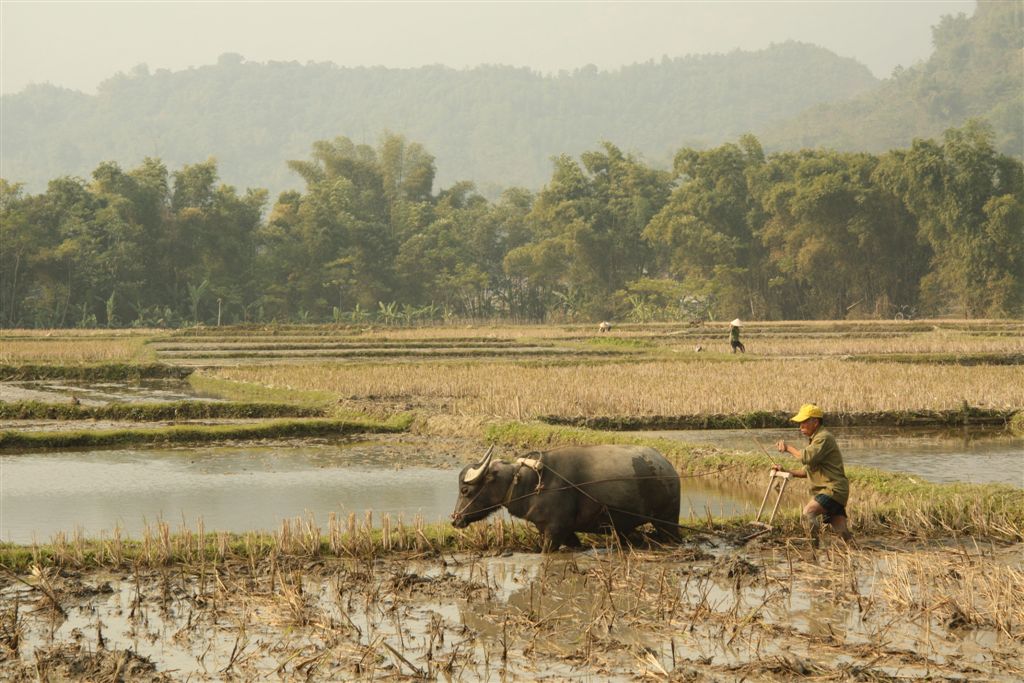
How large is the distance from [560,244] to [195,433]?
156ft

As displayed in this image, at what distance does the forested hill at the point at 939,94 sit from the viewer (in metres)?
120

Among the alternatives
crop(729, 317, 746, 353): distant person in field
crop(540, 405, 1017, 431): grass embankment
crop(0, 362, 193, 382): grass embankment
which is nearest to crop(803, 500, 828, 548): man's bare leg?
crop(540, 405, 1017, 431): grass embankment

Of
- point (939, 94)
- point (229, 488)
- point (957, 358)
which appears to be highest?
point (939, 94)

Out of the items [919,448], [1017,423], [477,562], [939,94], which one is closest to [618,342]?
[1017,423]

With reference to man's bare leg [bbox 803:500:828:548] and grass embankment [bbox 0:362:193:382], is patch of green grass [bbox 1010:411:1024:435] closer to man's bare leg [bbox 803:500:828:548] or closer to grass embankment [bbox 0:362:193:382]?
man's bare leg [bbox 803:500:828:548]

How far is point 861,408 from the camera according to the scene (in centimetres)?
1602

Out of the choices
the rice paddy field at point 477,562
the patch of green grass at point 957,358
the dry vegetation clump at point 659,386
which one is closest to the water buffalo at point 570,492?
the rice paddy field at point 477,562

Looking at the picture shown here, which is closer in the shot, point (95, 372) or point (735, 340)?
point (95, 372)

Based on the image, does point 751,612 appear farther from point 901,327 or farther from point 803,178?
point 803,178

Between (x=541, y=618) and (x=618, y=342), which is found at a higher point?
(x=541, y=618)

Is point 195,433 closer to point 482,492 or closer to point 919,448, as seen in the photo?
point 482,492

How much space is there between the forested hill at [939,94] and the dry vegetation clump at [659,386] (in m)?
97.2

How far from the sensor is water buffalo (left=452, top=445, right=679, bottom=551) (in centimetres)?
800

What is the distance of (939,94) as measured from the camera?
123 m
